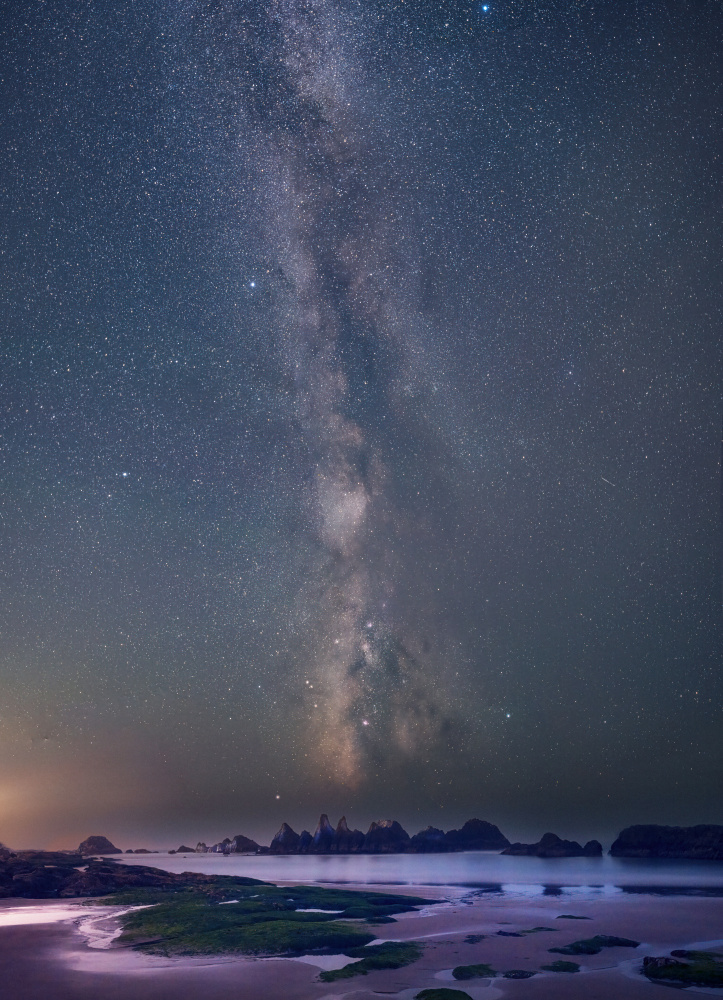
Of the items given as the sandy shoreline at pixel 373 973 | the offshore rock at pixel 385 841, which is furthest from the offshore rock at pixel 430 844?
the sandy shoreline at pixel 373 973

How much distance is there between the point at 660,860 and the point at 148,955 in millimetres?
131738

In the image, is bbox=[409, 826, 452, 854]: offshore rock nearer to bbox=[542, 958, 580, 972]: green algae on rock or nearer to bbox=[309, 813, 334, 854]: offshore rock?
bbox=[309, 813, 334, 854]: offshore rock

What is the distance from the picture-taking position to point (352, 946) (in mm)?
33062

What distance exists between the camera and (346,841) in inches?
5699

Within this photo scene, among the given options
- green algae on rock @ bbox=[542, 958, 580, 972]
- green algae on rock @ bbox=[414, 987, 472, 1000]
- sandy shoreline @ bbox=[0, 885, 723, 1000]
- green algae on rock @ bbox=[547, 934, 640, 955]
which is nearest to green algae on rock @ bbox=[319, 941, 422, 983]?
sandy shoreline @ bbox=[0, 885, 723, 1000]

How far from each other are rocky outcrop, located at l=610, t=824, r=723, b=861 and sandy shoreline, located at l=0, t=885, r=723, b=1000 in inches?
4249

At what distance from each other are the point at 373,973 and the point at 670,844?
138 metres

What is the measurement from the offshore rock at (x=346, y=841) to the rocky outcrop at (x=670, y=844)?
176 feet

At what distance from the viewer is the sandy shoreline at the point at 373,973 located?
2384 cm

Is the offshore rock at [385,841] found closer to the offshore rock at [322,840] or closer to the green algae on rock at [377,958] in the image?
the offshore rock at [322,840]

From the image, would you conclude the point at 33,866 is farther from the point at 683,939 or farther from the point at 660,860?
the point at 660,860

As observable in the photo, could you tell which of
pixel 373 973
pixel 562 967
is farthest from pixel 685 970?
pixel 373 973

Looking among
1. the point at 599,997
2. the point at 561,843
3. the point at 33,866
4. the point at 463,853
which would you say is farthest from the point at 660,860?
the point at 599,997

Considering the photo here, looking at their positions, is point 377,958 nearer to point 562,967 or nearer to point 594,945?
point 562,967
